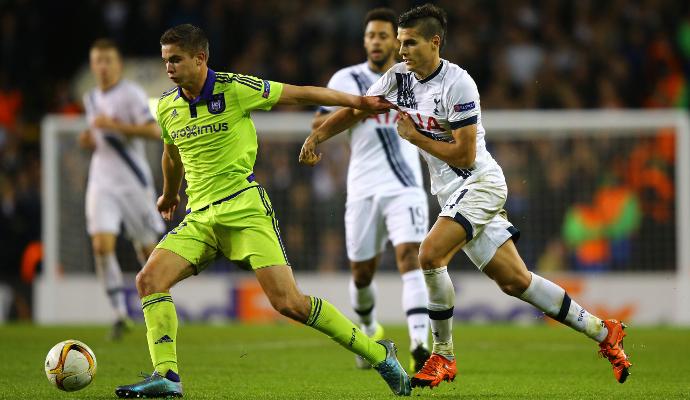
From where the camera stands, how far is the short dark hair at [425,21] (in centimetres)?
681

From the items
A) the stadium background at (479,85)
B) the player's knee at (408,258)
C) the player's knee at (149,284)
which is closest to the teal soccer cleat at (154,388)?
the player's knee at (149,284)

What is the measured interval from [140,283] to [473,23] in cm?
1208

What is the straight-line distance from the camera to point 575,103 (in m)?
16.2

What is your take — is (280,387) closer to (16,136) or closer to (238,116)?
(238,116)

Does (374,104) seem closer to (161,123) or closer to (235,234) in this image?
(235,234)

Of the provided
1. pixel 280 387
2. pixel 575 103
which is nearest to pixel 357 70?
pixel 280 387

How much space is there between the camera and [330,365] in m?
8.75

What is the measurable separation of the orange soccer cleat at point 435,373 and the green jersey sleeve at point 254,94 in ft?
5.62

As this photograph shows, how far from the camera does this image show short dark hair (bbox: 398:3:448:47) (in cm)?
681

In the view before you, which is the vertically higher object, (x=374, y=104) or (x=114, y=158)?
(x=374, y=104)

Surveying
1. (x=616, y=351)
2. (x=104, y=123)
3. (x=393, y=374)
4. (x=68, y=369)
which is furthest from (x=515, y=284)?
(x=104, y=123)

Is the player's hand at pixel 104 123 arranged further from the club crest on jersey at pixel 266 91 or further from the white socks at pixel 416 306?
the club crest on jersey at pixel 266 91

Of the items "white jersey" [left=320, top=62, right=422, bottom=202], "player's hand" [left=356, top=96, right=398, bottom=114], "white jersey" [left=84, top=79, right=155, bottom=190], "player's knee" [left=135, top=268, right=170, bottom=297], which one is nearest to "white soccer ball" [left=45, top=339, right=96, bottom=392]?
"player's knee" [left=135, top=268, right=170, bottom=297]

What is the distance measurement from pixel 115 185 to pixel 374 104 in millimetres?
5092
